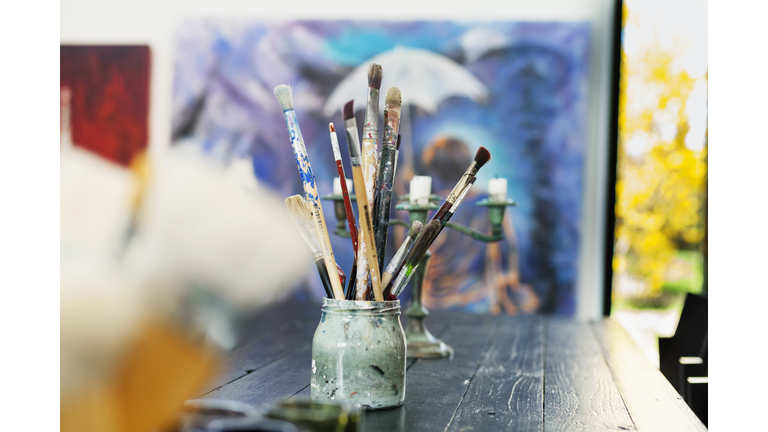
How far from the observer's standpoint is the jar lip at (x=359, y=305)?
0.75 m

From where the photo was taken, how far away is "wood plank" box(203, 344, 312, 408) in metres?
0.85

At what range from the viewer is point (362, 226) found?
2.48 feet

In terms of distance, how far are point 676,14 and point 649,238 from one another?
3.23 feet

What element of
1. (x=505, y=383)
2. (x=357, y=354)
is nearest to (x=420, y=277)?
(x=505, y=383)

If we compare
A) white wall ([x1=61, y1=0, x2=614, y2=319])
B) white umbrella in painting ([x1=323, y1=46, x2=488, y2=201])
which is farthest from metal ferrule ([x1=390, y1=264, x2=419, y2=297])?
white wall ([x1=61, y1=0, x2=614, y2=319])

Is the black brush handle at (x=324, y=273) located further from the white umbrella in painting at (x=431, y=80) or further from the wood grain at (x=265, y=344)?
the white umbrella in painting at (x=431, y=80)

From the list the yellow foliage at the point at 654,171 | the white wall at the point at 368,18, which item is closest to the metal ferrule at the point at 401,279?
the white wall at the point at 368,18

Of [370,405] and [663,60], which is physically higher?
[663,60]

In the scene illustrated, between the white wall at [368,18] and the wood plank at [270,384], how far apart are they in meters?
1.92

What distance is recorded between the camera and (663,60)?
2693mm
